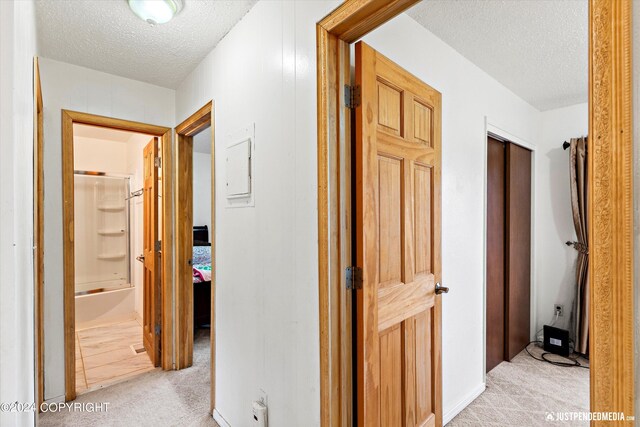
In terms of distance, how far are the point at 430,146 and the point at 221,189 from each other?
1.35m

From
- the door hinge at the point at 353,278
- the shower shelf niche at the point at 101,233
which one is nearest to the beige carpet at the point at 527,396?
the door hinge at the point at 353,278

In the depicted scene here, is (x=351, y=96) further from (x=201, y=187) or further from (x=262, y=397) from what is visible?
(x=201, y=187)

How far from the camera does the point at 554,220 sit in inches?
133

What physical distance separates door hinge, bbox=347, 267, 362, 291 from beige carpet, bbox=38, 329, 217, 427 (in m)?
1.55

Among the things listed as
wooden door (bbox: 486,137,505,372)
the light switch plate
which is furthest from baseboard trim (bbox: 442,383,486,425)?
the light switch plate

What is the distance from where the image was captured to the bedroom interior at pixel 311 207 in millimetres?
931

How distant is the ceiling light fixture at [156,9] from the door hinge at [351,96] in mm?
1079

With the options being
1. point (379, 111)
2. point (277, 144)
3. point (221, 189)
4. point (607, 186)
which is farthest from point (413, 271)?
point (221, 189)

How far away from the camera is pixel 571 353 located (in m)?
3.05

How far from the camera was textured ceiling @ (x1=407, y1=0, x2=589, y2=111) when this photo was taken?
177cm

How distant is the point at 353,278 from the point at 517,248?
248cm

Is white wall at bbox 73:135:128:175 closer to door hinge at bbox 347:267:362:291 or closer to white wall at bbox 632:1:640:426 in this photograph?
door hinge at bbox 347:267:362:291

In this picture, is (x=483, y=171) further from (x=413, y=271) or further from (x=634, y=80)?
(x=634, y=80)

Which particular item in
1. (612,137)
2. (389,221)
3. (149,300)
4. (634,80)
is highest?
(634,80)
